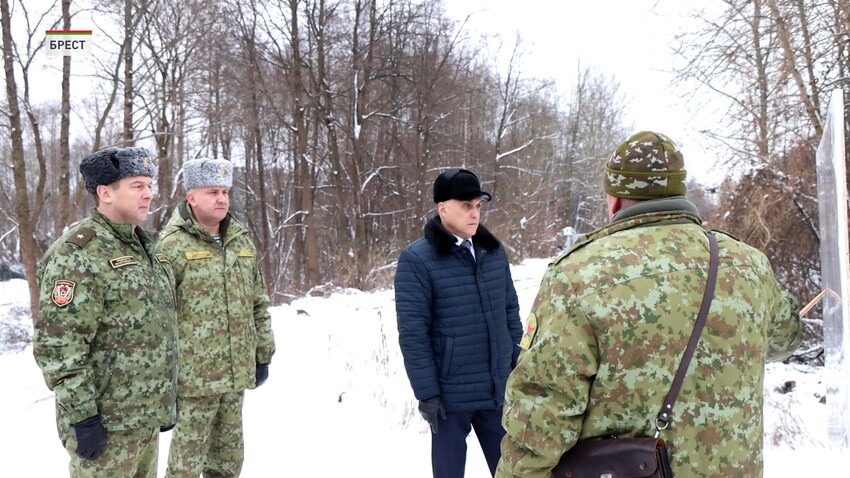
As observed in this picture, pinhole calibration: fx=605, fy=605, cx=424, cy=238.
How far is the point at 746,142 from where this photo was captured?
946cm

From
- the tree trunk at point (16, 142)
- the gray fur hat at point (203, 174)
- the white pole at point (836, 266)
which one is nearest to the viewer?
the white pole at point (836, 266)

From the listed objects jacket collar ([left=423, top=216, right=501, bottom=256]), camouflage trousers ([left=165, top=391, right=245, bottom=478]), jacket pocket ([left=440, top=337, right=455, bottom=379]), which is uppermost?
jacket collar ([left=423, top=216, right=501, bottom=256])

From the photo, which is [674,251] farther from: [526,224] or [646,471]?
[526,224]

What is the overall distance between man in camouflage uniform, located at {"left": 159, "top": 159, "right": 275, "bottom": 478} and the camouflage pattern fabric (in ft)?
7.81

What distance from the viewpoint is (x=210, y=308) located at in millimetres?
3295

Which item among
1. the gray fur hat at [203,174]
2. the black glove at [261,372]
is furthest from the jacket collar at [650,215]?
the black glove at [261,372]

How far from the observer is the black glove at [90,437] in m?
2.39

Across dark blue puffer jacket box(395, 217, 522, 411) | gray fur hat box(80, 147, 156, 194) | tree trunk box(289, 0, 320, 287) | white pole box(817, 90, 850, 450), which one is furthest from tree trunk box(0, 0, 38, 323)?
tree trunk box(289, 0, 320, 287)

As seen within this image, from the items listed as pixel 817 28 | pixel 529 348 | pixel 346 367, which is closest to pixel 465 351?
pixel 529 348

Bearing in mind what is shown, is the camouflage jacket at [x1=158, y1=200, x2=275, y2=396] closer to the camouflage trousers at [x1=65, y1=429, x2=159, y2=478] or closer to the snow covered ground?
the camouflage trousers at [x1=65, y1=429, x2=159, y2=478]

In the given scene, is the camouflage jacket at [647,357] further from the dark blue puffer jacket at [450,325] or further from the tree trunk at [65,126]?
the tree trunk at [65,126]

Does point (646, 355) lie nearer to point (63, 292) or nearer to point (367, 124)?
point (63, 292)

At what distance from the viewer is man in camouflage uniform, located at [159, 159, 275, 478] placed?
3.17 meters

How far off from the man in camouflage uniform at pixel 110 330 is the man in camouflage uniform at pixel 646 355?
1763mm
